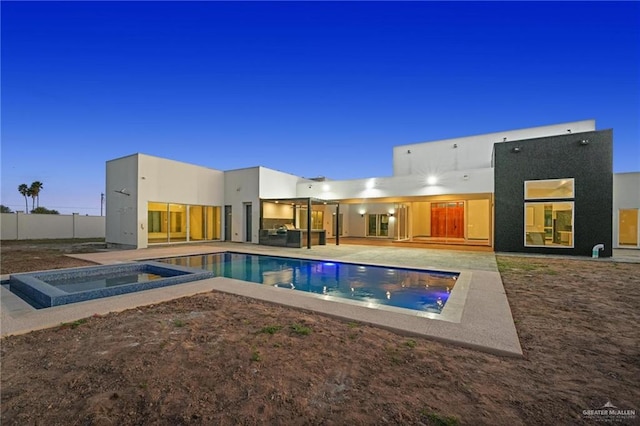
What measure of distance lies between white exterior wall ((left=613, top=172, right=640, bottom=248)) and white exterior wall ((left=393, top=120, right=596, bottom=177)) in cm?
385

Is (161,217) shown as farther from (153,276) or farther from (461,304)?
→ (461,304)

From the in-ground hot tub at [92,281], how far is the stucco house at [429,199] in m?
6.46

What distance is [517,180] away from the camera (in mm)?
12125

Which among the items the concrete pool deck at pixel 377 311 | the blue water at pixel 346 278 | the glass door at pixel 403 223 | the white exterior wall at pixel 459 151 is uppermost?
the white exterior wall at pixel 459 151

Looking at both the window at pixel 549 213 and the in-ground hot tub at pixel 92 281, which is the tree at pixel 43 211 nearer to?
the in-ground hot tub at pixel 92 281

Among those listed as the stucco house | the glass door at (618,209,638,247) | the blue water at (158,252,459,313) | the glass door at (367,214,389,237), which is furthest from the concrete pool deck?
the glass door at (367,214,389,237)

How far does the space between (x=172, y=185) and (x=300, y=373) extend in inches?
607

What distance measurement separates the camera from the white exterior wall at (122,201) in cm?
1423

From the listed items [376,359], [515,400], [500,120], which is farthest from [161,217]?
[500,120]

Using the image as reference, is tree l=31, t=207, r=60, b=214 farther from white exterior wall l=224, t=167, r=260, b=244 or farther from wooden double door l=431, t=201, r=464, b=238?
wooden double door l=431, t=201, r=464, b=238

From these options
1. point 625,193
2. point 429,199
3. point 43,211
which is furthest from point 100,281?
point 43,211

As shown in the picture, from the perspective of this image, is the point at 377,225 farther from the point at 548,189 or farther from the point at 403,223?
the point at 548,189

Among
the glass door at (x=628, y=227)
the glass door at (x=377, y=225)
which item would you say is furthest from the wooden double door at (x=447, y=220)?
the glass door at (x=628, y=227)

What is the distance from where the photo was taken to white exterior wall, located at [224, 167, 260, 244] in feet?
55.9
